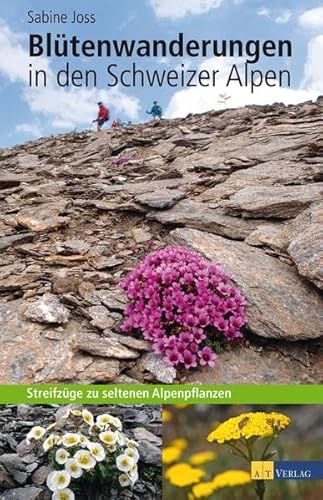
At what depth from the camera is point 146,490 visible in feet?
17.7

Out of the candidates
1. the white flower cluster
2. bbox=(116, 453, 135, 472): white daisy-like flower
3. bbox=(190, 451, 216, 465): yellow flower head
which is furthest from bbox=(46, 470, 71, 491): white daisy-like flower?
bbox=(190, 451, 216, 465): yellow flower head

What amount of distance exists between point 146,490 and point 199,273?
141 inches

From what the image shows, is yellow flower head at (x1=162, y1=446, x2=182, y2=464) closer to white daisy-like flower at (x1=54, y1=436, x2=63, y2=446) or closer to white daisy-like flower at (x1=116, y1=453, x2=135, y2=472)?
white daisy-like flower at (x1=116, y1=453, x2=135, y2=472)

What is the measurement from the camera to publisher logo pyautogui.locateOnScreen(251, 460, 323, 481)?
5.07 metres

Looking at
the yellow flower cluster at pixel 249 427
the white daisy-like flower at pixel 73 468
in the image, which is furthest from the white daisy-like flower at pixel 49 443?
the yellow flower cluster at pixel 249 427

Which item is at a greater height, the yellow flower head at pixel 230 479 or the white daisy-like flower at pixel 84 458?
the white daisy-like flower at pixel 84 458

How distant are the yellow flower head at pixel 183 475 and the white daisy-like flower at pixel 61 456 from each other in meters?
1.18

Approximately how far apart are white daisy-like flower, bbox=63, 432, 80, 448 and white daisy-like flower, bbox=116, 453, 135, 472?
1.54 feet

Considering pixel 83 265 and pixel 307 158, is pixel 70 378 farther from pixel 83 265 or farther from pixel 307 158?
pixel 307 158

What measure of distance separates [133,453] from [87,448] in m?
0.51

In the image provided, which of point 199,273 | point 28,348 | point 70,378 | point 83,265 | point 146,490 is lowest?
point 146,490

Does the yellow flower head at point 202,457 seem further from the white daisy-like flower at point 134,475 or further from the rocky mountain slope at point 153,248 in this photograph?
the rocky mountain slope at point 153,248

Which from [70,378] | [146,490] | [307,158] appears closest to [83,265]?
[70,378]

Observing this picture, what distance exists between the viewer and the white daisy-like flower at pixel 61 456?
18.9 ft
